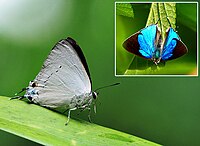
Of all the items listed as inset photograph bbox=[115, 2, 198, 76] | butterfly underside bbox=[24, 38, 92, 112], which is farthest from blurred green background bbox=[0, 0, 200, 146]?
butterfly underside bbox=[24, 38, 92, 112]

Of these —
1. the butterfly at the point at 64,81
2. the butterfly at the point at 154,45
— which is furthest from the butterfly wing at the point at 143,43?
the butterfly at the point at 64,81

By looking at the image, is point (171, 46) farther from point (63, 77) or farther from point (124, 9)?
point (63, 77)

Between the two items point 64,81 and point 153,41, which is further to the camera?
point 153,41

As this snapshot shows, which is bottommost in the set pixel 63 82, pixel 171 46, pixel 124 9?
pixel 63 82

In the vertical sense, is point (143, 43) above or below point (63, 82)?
above

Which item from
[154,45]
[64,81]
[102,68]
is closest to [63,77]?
[64,81]
